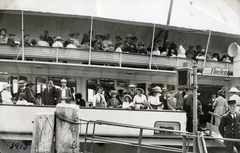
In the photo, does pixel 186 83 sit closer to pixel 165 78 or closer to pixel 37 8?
pixel 165 78

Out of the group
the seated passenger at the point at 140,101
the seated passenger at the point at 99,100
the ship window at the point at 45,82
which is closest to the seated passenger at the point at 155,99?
the seated passenger at the point at 140,101

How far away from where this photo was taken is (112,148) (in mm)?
7629

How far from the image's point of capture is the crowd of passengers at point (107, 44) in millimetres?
8023

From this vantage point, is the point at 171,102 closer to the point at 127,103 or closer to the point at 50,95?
the point at 127,103

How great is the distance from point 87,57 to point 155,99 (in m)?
2.21

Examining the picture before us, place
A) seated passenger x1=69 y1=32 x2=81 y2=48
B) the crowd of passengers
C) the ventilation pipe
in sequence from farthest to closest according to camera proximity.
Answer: the ventilation pipe < seated passenger x1=69 y1=32 x2=81 y2=48 < the crowd of passengers

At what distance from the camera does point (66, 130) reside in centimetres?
463

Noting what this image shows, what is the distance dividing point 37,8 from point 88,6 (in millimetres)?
1384

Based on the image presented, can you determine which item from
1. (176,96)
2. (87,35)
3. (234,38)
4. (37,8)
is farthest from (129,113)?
(234,38)

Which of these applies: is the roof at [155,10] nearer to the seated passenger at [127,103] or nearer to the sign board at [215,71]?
the sign board at [215,71]

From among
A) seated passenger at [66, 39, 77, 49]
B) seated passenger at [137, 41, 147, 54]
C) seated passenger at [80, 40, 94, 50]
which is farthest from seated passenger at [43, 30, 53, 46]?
seated passenger at [137, 41, 147, 54]

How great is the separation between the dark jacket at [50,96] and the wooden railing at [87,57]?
0.81 m

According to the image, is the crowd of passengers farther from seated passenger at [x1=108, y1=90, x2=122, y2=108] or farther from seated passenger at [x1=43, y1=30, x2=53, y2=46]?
seated passenger at [x1=108, y1=90, x2=122, y2=108]

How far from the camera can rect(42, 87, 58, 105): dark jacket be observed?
7492 millimetres
